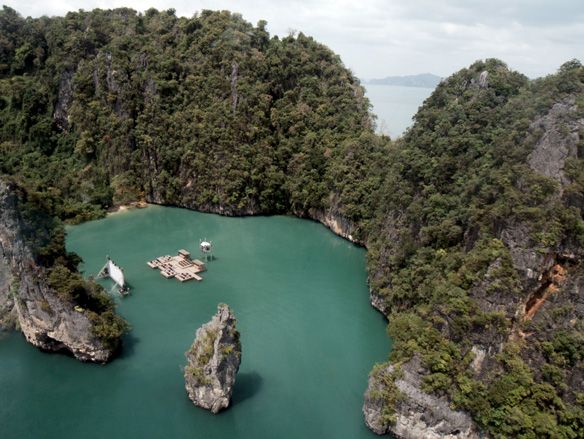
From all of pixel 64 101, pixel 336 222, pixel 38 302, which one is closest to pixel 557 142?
pixel 336 222

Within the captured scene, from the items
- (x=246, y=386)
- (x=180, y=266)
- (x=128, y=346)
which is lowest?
(x=128, y=346)

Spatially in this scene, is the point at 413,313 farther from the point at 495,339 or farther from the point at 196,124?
the point at 196,124

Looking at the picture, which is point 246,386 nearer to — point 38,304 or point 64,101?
point 38,304

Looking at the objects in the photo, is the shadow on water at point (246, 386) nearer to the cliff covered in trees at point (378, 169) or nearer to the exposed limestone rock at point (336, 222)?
the cliff covered in trees at point (378, 169)

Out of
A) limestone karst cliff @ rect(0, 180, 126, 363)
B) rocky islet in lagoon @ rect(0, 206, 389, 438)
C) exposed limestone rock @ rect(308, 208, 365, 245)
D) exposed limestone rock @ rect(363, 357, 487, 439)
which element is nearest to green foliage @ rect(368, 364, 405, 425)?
exposed limestone rock @ rect(363, 357, 487, 439)

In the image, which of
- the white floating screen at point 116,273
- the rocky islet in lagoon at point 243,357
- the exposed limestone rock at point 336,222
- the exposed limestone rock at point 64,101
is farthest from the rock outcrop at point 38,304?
the exposed limestone rock at point 64,101
